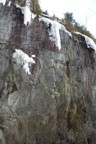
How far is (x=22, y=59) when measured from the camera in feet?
31.0

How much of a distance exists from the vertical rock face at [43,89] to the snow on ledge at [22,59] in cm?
10

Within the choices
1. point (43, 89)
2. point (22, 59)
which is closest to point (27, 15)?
point (22, 59)

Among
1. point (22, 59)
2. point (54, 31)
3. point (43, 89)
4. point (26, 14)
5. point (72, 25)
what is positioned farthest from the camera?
point (72, 25)

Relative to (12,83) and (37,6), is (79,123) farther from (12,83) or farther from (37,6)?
(37,6)

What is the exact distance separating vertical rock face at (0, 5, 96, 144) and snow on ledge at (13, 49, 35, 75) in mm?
96

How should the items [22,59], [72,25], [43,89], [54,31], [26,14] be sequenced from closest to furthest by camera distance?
[22,59] < [43,89] < [26,14] < [54,31] < [72,25]

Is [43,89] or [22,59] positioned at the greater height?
[22,59]

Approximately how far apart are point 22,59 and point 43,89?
39.4 inches

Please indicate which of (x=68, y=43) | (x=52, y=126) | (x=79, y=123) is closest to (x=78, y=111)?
(x=79, y=123)

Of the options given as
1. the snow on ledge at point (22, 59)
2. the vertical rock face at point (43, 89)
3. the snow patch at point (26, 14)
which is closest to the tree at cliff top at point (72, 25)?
the vertical rock face at point (43, 89)

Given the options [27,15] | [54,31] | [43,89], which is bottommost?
[43,89]

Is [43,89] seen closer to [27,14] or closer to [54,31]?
[54,31]

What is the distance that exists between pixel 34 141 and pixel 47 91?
1.39 metres

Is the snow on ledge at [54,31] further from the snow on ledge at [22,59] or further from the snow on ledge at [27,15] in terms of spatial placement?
the snow on ledge at [22,59]
